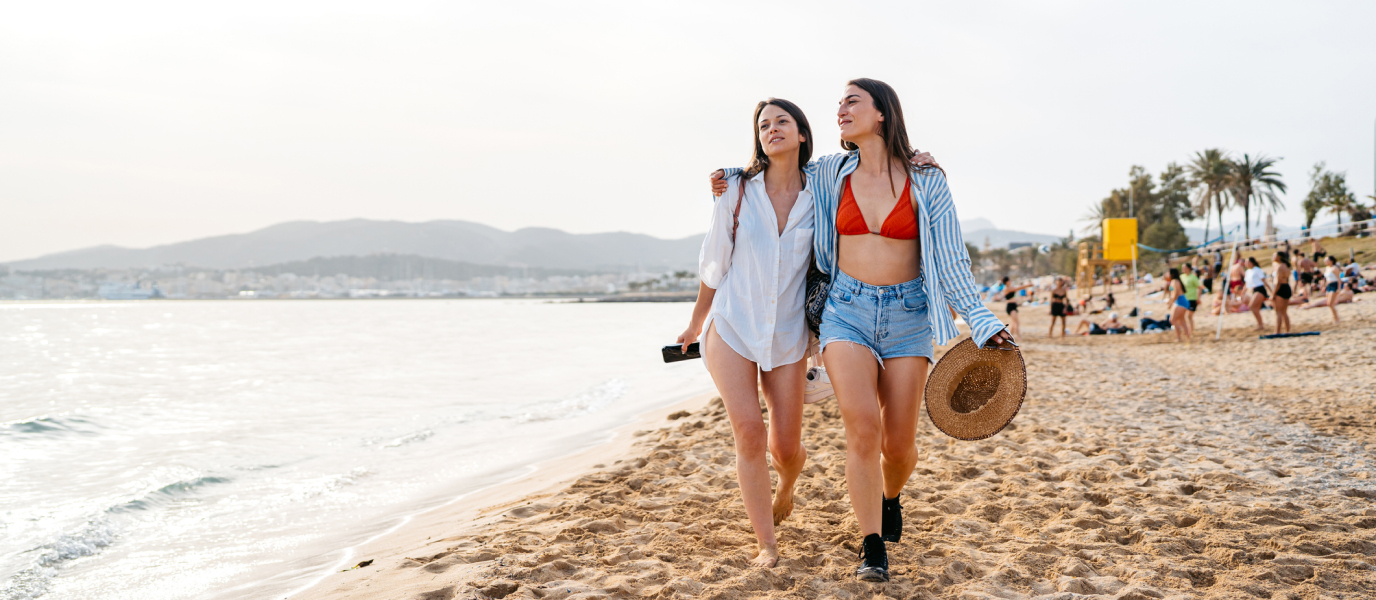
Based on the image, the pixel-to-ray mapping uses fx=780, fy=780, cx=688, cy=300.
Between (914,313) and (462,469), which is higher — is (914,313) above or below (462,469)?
above

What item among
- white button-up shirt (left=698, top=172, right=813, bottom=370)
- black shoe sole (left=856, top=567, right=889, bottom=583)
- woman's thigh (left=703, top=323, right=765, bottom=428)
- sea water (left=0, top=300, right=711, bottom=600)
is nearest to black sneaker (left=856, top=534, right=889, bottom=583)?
black shoe sole (left=856, top=567, right=889, bottom=583)

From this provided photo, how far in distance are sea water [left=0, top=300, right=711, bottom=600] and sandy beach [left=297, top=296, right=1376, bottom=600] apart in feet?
2.68

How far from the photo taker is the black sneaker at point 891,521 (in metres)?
3.20

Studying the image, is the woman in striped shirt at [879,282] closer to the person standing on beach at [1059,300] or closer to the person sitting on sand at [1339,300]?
the person standing on beach at [1059,300]

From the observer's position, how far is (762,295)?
2.79 metres

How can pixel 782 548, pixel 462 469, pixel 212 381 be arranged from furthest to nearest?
pixel 212 381, pixel 462 469, pixel 782 548

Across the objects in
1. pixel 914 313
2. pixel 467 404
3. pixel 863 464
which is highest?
pixel 914 313

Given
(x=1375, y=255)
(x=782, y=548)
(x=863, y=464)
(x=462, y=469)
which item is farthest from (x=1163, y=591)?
(x=1375, y=255)

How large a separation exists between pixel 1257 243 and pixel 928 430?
41159 millimetres

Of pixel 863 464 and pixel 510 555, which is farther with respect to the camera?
pixel 510 555

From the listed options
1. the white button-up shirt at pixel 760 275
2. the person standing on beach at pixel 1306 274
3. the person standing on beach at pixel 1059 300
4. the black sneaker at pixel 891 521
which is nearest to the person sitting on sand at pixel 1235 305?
the person standing on beach at pixel 1306 274

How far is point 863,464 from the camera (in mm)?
2762

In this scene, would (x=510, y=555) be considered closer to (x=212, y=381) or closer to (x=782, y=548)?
(x=782, y=548)

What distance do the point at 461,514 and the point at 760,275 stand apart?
2903 millimetres
